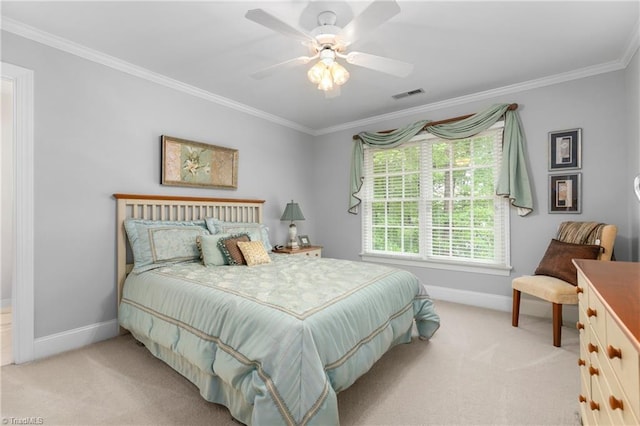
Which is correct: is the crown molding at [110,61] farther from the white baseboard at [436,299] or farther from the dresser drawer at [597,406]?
the dresser drawer at [597,406]

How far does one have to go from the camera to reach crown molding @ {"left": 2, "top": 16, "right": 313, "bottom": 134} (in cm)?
227

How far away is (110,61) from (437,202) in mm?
3968

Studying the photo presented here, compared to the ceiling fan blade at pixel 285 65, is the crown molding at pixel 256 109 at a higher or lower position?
higher

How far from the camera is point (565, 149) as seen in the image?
3102 mm

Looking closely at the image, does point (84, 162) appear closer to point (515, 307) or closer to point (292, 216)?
point (292, 216)

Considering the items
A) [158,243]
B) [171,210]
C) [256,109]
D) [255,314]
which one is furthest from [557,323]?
[256,109]

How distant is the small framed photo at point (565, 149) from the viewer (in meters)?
3.04

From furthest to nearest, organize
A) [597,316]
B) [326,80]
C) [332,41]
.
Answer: [326,80] → [332,41] → [597,316]

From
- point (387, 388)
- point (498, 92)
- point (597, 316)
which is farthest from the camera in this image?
point (498, 92)

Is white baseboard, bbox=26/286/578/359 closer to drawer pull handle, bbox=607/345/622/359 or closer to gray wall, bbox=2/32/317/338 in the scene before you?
gray wall, bbox=2/32/317/338

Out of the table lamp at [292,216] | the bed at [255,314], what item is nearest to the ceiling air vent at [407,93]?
the table lamp at [292,216]

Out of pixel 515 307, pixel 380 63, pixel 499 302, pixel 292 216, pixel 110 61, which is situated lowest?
pixel 499 302

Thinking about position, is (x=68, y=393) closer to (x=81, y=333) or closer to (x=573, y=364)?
(x=81, y=333)

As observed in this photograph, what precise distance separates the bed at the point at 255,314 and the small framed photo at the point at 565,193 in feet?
6.12
